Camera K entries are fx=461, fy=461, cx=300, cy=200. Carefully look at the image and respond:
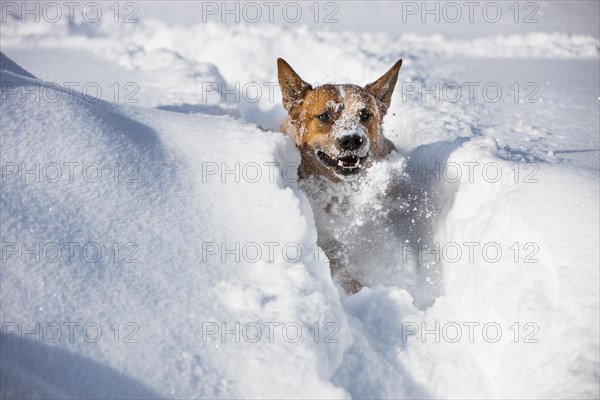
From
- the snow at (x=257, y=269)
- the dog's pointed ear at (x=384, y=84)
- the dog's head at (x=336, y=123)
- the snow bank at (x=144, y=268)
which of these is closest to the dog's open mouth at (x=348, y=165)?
the dog's head at (x=336, y=123)

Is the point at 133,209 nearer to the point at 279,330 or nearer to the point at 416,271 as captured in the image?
the point at 279,330

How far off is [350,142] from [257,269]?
158 centimetres

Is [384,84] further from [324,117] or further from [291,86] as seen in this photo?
[291,86]

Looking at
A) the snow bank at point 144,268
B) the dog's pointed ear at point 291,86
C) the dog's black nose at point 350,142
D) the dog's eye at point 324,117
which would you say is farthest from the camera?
the dog's pointed ear at point 291,86

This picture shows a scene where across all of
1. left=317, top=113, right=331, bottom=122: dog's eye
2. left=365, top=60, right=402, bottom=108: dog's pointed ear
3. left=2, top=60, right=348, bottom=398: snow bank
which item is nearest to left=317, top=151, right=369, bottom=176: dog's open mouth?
left=317, top=113, right=331, bottom=122: dog's eye

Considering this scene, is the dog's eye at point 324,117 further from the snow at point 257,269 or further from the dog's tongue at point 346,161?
the snow at point 257,269

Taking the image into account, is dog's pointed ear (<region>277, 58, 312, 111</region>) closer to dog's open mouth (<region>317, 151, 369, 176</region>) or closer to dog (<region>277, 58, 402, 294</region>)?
dog (<region>277, 58, 402, 294</region>)

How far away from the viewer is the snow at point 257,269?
1.52 meters

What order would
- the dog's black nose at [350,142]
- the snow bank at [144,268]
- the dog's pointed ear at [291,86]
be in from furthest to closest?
the dog's pointed ear at [291,86]
the dog's black nose at [350,142]
the snow bank at [144,268]

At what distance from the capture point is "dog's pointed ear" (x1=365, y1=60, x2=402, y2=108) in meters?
3.80

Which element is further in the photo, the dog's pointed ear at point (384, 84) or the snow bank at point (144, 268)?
the dog's pointed ear at point (384, 84)

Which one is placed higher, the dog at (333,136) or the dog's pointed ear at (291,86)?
the dog's pointed ear at (291,86)

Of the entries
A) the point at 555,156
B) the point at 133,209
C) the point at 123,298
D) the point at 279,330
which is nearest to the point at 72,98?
the point at 133,209

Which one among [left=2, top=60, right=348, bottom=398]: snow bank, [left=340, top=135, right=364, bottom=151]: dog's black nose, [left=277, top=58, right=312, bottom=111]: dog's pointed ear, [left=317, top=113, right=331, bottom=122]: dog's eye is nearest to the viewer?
[left=2, top=60, right=348, bottom=398]: snow bank
